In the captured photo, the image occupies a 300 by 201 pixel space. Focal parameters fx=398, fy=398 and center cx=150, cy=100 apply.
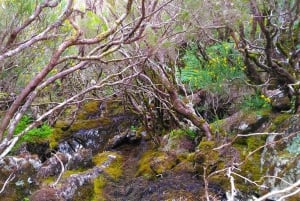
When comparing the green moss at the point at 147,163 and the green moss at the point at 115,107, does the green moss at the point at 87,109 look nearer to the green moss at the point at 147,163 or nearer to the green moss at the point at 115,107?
the green moss at the point at 115,107

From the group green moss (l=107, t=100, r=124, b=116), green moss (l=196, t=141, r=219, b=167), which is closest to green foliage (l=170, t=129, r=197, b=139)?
green moss (l=196, t=141, r=219, b=167)

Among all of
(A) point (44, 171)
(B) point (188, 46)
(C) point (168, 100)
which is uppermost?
(B) point (188, 46)

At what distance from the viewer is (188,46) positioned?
923 cm

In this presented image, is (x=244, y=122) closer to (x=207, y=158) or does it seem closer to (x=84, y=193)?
(x=207, y=158)

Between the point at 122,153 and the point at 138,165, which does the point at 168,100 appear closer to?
the point at 138,165

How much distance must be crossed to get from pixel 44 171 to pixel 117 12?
3.29 metres

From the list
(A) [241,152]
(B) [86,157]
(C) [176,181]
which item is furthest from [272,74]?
(B) [86,157]

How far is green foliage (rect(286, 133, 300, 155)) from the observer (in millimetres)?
5078

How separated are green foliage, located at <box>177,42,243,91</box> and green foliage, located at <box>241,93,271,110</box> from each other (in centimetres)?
44

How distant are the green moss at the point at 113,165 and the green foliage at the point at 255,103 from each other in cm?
292

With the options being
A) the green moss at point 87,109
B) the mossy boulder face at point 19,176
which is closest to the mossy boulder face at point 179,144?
the mossy boulder face at point 19,176

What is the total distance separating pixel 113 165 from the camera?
8.59 m

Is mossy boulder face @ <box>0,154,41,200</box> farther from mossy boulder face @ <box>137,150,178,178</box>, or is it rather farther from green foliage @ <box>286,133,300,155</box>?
green foliage @ <box>286,133,300,155</box>

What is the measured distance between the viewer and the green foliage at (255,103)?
6.61 metres
